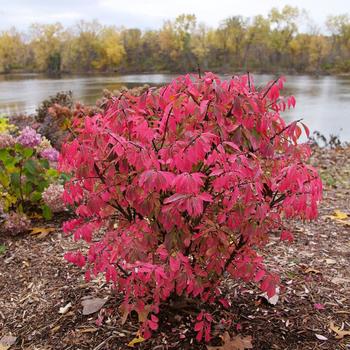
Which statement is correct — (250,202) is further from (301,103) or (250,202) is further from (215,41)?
(215,41)

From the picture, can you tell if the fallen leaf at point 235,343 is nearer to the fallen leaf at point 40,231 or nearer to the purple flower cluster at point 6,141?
the fallen leaf at point 40,231

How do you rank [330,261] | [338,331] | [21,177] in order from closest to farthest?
[338,331] → [330,261] → [21,177]

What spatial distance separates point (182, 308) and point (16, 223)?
1.98 metres

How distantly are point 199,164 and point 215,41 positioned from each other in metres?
66.0

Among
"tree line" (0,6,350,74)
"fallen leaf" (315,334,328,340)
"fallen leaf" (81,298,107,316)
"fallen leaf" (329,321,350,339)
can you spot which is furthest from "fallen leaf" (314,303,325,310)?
"tree line" (0,6,350,74)

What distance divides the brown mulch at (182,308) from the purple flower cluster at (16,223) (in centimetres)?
18

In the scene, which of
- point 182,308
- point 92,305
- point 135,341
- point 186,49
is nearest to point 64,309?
point 92,305

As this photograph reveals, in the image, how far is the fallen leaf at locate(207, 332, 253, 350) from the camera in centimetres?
218

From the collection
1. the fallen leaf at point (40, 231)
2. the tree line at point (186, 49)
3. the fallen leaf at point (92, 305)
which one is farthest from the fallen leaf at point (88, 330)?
the tree line at point (186, 49)

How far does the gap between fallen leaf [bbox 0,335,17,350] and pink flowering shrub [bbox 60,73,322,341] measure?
0.78 m

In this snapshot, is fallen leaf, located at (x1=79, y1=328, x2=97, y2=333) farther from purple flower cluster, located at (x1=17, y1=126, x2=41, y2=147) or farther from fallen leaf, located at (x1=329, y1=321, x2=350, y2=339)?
purple flower cluster, located at (x1=17, y1=126, x2=41, y2=147)

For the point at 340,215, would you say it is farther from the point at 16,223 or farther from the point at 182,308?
the point at 16,223

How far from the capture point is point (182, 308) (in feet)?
7.82

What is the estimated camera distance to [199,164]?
6.31ft
